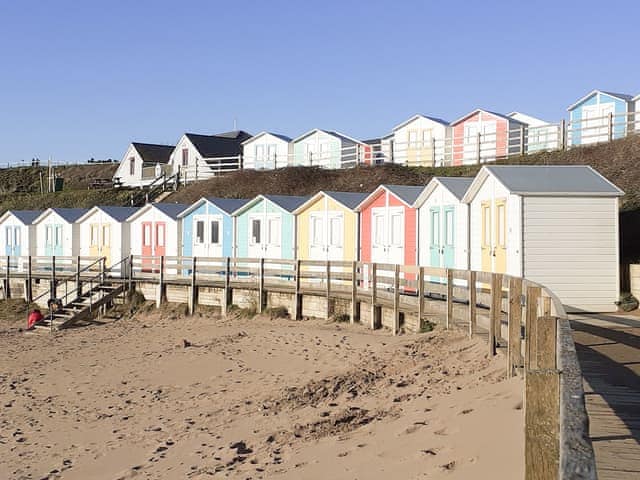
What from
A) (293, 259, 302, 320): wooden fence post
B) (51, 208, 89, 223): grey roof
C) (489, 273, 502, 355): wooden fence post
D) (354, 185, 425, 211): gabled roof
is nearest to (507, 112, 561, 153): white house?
(354, 185, 425, 211): gabled roof

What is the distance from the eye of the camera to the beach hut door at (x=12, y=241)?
131ft

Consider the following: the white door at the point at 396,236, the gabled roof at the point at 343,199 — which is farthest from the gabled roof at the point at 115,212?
the white door at the point at 396,236

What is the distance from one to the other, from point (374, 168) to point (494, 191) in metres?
23.0

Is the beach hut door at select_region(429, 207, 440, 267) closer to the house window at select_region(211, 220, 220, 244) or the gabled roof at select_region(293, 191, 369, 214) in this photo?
the gabled roof at select_region(293, 191, 369, 214)

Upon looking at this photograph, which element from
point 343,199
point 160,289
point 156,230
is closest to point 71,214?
point 156,230

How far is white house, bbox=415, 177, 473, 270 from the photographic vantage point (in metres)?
20.4

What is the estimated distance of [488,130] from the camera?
4150 centimetres

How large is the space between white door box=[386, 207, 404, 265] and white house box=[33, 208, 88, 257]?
60.8 feet

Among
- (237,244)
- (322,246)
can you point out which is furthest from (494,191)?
(237,244)

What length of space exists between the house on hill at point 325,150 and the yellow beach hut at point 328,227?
744 inches

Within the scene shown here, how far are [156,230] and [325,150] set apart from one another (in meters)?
18.4

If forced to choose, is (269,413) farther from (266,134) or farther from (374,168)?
(266,134)

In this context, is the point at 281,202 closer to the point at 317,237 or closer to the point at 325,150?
the point at 317,237

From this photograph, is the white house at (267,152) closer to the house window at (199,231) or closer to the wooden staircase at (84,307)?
the house window at (199,231)
